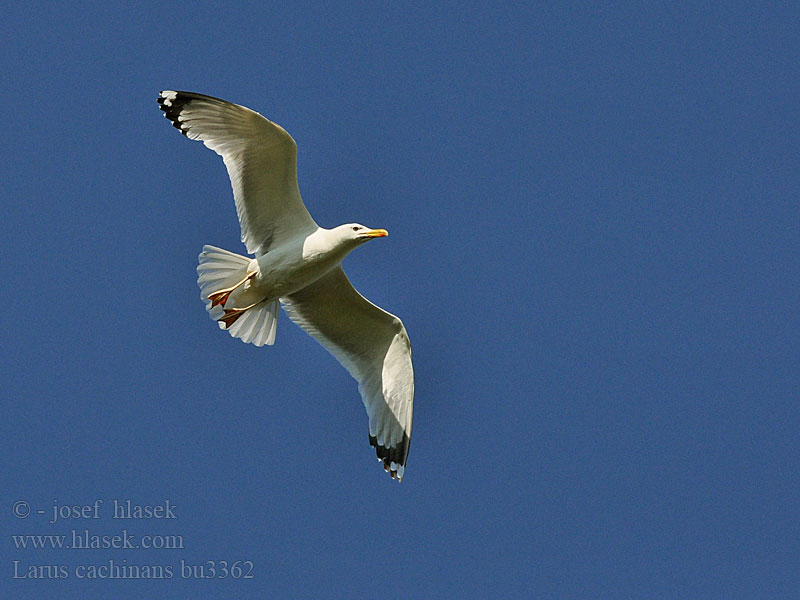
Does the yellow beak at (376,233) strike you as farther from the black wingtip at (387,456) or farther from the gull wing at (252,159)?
the black wingtip at (387,456)

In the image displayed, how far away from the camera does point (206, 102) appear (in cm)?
1002

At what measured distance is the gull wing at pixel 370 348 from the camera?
10.8 meters

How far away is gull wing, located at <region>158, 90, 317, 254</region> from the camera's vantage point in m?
10.0

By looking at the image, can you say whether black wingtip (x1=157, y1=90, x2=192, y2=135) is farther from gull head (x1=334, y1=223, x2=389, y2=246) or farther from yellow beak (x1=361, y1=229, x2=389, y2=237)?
yellow beak (x1=361, y1=229, x2=389, y2=237)

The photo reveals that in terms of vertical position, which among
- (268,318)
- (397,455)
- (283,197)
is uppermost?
(283,197)

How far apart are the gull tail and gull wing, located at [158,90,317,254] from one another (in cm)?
24

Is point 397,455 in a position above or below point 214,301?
below

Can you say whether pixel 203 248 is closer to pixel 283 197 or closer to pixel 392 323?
pixel 283 197

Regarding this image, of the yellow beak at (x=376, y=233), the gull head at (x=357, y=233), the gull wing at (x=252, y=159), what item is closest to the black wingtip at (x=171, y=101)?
the gull wing at (x=252, y=159)

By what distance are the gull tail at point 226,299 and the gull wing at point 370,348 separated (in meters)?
0.48

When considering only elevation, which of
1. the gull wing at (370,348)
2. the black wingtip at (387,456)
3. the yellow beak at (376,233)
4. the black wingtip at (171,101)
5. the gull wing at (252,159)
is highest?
the black wingtip at (171,101)

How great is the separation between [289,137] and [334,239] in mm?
868

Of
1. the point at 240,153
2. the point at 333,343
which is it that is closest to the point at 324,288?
the point at 333,343

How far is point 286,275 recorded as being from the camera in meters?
10.2
